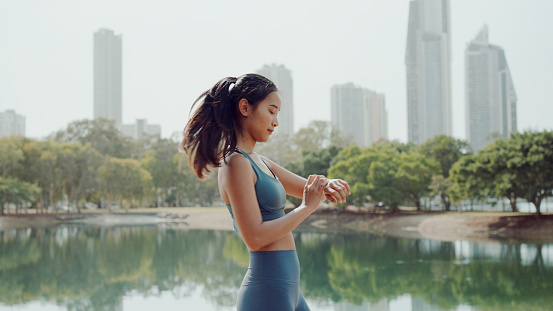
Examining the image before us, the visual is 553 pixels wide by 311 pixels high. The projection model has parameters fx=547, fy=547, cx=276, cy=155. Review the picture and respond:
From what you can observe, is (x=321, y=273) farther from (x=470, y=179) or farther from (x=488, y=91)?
(x=488, y=91)


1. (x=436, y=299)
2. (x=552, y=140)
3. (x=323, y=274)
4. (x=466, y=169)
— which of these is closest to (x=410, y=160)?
(x=466, y=169)

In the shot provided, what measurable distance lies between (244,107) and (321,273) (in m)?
12.0

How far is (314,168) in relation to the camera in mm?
31359

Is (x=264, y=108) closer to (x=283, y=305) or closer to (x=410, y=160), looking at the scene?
(x=283, y=305)

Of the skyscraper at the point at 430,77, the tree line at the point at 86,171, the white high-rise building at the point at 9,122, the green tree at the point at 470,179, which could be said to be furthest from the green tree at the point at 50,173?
the skyscraper at the point at 430,77

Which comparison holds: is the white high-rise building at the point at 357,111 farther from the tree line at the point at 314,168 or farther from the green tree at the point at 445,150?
the green tree at the point at 445,150

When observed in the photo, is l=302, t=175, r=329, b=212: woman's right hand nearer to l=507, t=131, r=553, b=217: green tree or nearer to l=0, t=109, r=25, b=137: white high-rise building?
l=507, t=131, r=553, b=217: green tree

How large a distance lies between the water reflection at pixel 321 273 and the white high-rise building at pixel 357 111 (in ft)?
154

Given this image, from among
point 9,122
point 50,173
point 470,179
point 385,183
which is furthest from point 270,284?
point 9,122

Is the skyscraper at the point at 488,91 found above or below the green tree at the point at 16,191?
above

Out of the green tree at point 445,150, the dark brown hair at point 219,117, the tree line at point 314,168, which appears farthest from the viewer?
the green tree at point 445,150

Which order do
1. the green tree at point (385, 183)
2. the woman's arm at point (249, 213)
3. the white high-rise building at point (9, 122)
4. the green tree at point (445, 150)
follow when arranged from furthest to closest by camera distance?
the white high-rise building at point (9, 122)
the green tree at point (445, 150)
the green tree at point (385, 183)
the woman's arm at point (249, 213)

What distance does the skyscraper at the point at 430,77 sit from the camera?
2544 inches

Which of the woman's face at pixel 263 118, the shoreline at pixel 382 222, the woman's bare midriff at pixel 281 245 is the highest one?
the woman's face at pixel 263 118
